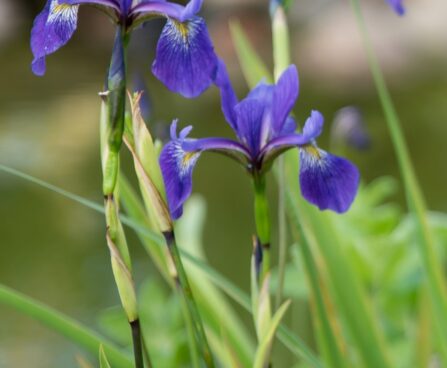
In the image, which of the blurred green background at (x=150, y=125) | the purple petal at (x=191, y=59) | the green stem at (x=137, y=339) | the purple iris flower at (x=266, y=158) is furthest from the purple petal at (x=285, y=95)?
the blurred green background at (x=150, y=125)

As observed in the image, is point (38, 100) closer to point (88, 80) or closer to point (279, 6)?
point (88, 80)

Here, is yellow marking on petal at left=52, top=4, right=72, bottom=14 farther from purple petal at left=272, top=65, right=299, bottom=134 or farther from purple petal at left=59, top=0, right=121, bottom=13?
purple petal at left=272, top=65, right=299, bottom=134

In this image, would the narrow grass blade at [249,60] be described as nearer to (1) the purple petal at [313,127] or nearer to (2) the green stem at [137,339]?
(1) the purple petal at [313,127]

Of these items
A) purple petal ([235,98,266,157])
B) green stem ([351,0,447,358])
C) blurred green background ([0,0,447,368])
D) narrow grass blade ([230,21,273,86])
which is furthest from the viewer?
blurred green background ([0,0,447,368])

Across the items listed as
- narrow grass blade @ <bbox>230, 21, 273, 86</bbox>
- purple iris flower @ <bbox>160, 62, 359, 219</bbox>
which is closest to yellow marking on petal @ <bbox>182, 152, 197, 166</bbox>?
purple iris flower @ <bbox>160, 62, 359, 219</bbox>

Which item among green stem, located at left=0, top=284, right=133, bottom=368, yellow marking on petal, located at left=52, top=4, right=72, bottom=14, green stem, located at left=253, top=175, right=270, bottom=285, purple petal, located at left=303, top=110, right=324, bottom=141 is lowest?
green stem, located at left=0, top=284, right=133, bottom=368

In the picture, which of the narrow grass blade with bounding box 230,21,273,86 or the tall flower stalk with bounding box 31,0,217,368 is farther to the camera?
the narrow grass blade with bounding box 230,21,273,86

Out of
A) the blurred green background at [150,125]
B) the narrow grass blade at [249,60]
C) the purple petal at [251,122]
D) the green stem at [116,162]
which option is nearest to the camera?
the green stem at [116,162]
